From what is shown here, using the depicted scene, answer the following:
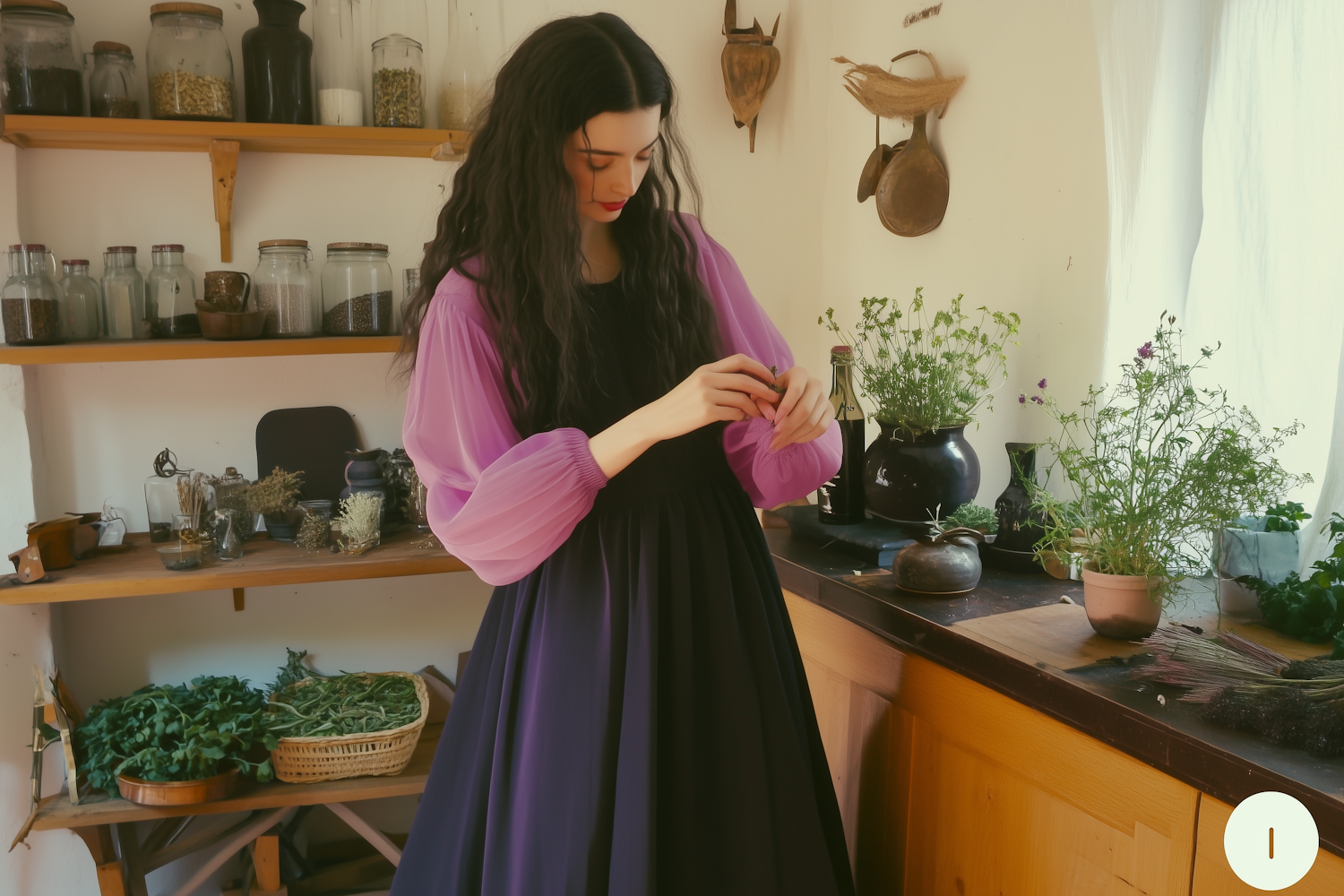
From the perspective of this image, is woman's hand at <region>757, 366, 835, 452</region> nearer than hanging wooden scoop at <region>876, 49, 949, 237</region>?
Yes

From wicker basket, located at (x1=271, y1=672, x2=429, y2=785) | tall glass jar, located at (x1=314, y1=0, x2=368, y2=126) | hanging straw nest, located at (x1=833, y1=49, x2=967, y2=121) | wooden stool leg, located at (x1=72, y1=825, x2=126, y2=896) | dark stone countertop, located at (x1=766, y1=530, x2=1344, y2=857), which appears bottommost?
wooden stool leg, located at (x1=72, y1=825, x2=126, y2=896)

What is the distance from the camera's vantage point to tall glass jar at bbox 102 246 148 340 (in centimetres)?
185

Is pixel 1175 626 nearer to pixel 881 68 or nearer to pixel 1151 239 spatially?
pixel 1151 239

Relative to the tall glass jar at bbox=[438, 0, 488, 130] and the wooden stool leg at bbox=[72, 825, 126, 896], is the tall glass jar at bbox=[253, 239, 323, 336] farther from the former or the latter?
the wooden stool leg at bbox=[72, 825, 126, 896]

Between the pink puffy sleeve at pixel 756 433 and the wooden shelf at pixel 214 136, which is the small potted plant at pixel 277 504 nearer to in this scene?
the wooden shelf at pixel 214 136

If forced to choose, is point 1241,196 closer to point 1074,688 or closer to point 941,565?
point 941,565

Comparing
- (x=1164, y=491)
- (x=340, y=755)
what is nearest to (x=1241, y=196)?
(x=1164, y=491)

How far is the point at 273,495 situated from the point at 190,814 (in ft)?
2.14

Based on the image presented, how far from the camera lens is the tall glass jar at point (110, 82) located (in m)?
1.79

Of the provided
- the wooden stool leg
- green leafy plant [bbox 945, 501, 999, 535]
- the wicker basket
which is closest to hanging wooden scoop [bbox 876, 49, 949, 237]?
green leafy plant [bbox 945, 501, 999, 535]

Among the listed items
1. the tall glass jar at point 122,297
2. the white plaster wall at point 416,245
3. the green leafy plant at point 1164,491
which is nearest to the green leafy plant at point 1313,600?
the green leafy plant at point 1164,491

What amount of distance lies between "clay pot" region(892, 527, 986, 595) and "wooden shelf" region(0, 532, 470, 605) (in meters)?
0.94

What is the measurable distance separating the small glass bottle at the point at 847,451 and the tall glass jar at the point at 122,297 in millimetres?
1393

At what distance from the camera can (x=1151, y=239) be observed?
1.42 metres
